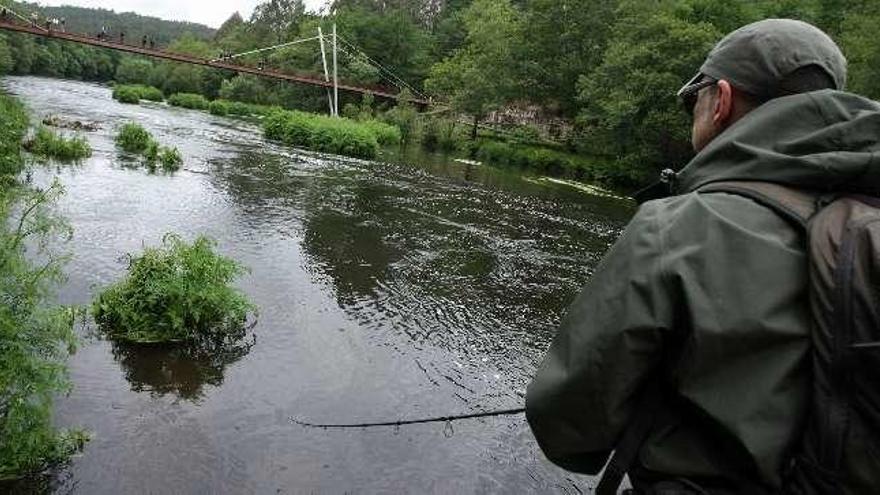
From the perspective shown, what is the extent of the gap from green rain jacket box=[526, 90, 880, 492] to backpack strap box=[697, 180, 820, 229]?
0.02 metres

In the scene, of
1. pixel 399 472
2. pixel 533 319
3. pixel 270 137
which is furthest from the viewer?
pixel 270 137

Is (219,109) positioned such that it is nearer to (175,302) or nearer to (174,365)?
(175,302)

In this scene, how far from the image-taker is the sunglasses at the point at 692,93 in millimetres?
1967

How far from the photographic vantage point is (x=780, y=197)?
159 centimetres

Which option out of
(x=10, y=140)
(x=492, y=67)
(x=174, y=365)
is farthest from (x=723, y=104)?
(x=492, y=67)

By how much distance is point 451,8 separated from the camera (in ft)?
288

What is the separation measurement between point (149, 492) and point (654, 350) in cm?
424

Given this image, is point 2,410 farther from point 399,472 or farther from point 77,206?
point 77,206

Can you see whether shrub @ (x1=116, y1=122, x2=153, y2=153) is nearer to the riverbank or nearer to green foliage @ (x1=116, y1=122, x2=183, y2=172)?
green foliage @ (x1=116, y1=122, x2=183, y2=172)

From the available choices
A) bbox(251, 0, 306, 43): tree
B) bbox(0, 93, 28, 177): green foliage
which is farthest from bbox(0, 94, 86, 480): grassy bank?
bbox(251, 0, 306, 43): tree

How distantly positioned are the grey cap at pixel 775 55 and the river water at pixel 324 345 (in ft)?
14.0

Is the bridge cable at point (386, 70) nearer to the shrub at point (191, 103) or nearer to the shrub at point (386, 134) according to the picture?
the shrub at point (191, 103)

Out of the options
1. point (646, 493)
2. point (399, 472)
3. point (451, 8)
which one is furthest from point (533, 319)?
point (451, 8)

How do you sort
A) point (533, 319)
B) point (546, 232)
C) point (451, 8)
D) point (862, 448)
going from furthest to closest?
point (451, 8) < point (546, 232) < point (533, 319) < point (862, 448)
